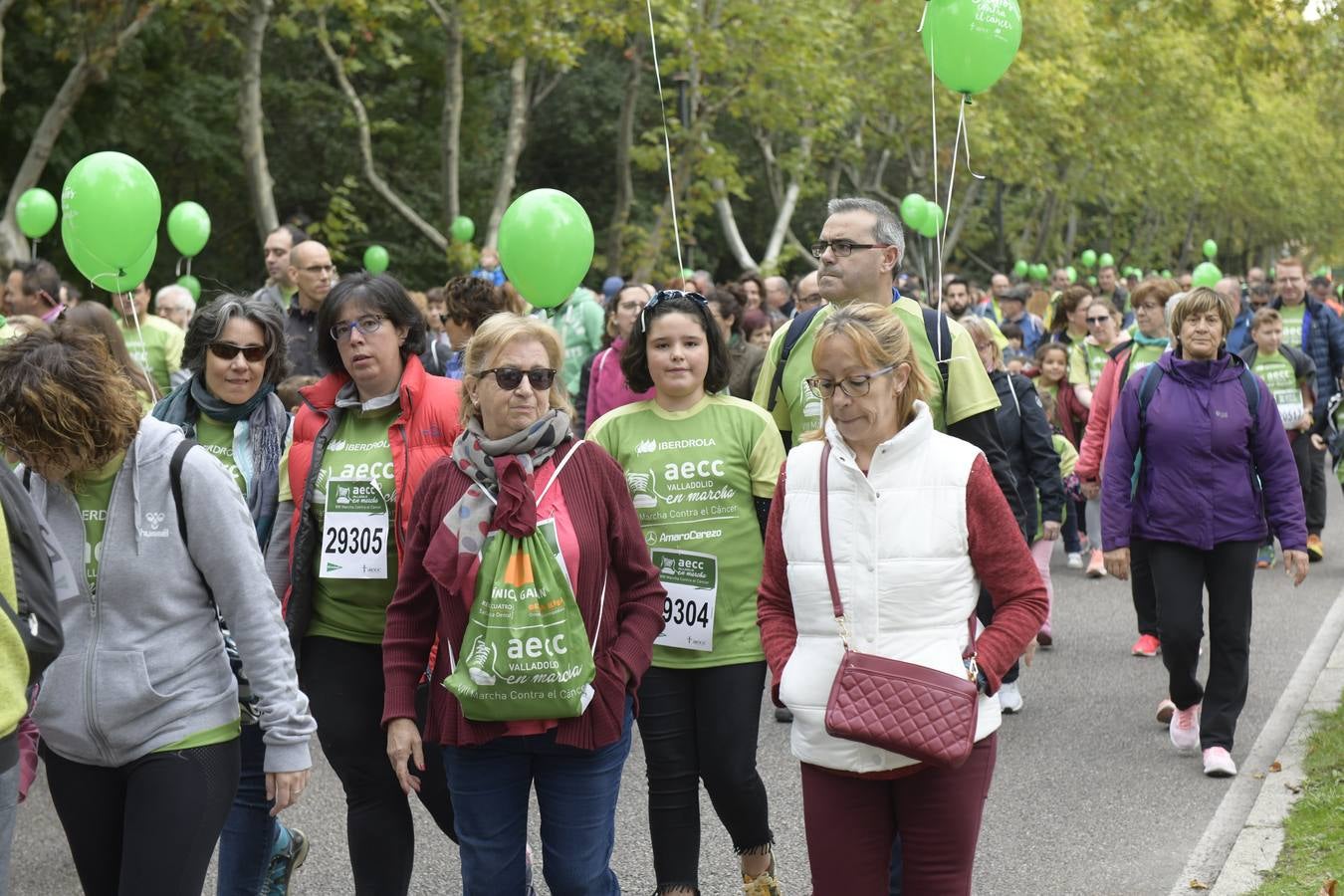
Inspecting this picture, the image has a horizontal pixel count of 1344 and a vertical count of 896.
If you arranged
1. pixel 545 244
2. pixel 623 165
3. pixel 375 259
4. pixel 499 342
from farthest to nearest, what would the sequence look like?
pixel 623 165
pixel 375 259
pixel 545 244
pixel 499 342

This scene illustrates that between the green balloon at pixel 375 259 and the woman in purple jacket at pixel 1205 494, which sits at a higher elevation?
the green balloon at pixel 375 259

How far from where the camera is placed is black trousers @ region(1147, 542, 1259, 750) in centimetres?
689

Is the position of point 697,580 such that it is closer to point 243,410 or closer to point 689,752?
point 689,752

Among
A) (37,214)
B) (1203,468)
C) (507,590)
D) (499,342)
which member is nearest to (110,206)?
(499,342)

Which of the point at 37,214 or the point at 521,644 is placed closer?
the point at 521,644

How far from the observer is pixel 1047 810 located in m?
6.52

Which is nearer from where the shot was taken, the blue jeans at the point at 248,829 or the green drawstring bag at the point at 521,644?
the green drawstring bag at the point at 521,644

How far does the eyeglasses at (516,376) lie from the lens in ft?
13.3

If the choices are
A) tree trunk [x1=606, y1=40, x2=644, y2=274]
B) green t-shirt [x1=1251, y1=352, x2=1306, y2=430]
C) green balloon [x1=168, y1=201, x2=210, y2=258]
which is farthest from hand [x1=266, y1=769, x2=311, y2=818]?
tree trunk [x1=606, y1=40, x2=644, y2=274]

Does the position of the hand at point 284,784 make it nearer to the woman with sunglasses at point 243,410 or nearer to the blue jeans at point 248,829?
the blue jeans at point 248,829

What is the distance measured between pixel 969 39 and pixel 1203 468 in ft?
6.58

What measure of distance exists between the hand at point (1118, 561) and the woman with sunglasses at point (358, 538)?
3.24 meters

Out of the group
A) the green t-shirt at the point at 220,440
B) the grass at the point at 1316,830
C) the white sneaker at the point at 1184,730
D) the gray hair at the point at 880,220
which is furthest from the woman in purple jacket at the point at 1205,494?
the green t-shirt at the point at 220,440

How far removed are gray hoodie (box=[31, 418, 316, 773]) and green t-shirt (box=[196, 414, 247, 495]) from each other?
3.75 feet
